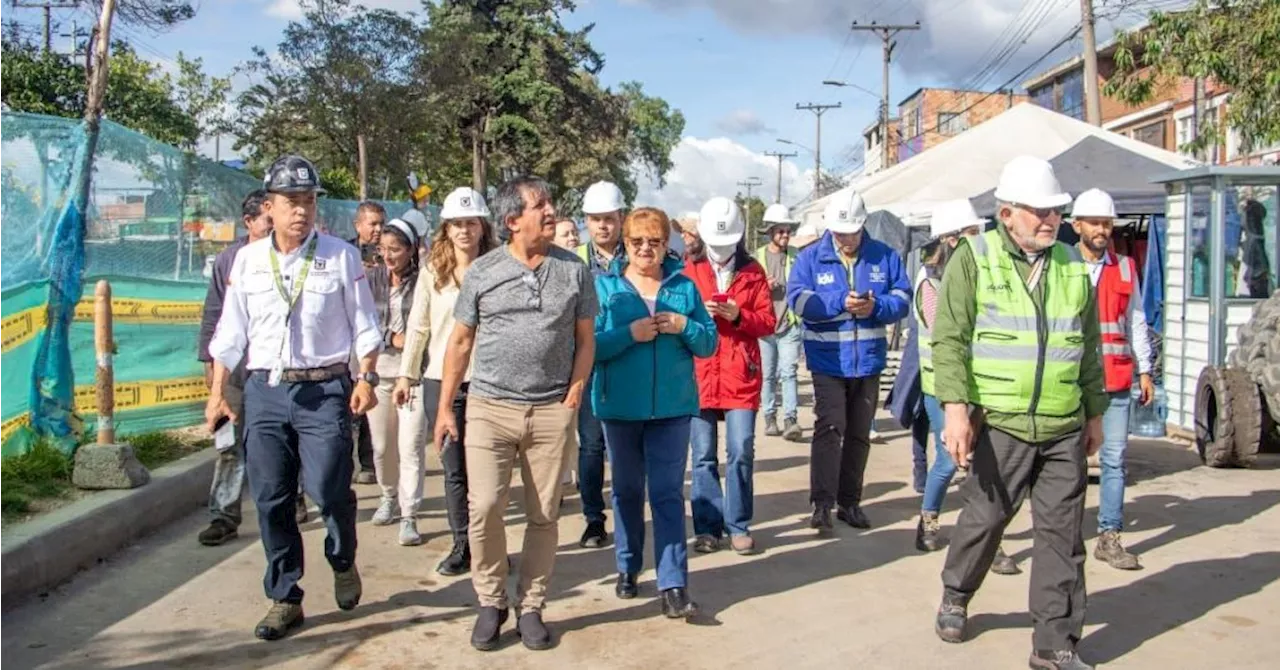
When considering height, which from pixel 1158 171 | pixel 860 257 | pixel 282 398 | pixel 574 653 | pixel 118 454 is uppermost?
pixel 1158 171

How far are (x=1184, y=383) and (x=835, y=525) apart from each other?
4855 millimetres

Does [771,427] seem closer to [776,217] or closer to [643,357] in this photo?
[776,217]

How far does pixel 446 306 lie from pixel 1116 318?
338cm

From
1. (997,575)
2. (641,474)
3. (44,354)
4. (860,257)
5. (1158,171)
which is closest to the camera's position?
(641,474)

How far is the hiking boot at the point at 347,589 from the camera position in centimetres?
521

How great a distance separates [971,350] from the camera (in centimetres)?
468

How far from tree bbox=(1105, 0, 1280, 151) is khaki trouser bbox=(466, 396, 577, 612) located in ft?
30.7

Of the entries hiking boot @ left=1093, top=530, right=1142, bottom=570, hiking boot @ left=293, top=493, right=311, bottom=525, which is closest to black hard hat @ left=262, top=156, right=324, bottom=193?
hiking boot @ left=293, top=493, right=311, bottom=525

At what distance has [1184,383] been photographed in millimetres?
10328

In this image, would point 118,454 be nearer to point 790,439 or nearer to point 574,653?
point 574,653

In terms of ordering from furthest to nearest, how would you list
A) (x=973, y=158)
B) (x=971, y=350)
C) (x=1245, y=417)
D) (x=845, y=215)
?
(x=973, y=158) → (x=1245, y=417) → (x=845, y=215) → (x=971, y=350)

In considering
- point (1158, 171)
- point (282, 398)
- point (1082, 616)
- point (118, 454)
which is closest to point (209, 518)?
point (118, 454)

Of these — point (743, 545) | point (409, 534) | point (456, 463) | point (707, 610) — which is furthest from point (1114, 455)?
point (409, 534)

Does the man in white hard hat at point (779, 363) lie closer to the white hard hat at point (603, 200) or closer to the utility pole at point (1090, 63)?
the white hard hat at point (603, 200)
